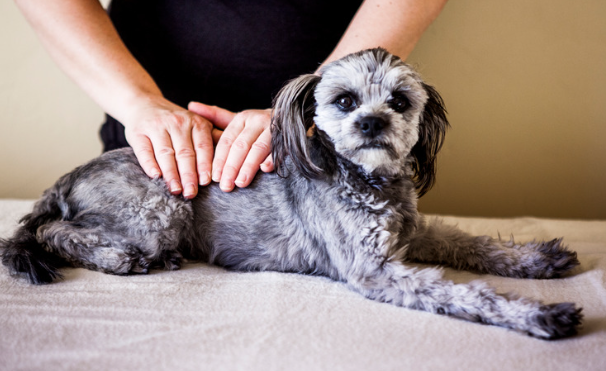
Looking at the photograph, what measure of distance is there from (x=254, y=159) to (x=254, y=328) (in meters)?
0.74

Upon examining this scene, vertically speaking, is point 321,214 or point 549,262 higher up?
point 549,262

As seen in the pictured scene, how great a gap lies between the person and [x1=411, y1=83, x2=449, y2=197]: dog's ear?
518mm

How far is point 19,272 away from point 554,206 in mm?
3117

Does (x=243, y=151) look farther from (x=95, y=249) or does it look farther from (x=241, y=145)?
(x=95, y=249)

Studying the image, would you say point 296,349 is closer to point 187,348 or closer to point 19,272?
point 187,348

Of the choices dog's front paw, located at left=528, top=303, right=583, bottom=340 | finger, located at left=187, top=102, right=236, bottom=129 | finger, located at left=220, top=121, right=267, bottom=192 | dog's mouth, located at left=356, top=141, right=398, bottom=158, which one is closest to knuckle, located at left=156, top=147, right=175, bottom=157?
finger, located at left=220, top=121, right=267, bottom=192

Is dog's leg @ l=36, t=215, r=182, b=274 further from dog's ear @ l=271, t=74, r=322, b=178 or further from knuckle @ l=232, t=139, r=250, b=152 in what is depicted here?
dog's ear @ l=271, t=74, r=322, b=178

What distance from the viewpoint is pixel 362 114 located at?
5.19 feet

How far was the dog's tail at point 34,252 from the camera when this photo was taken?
5.45 feet

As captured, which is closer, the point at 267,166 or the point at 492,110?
the point at 267,166

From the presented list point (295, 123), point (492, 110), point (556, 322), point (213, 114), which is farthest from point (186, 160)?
point (492, 110)

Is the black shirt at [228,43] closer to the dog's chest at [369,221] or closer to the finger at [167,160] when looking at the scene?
the finger at [167,160]

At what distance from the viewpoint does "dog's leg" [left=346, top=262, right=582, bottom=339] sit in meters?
1.33

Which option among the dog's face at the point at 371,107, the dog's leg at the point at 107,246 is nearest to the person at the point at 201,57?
the dog's leg at the point at 107,246
